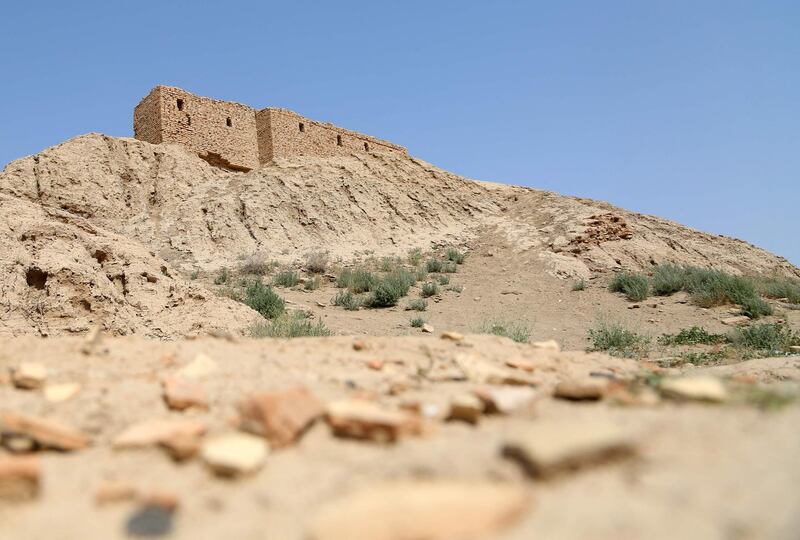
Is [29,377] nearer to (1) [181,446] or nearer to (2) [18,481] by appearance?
(2) [18,481]

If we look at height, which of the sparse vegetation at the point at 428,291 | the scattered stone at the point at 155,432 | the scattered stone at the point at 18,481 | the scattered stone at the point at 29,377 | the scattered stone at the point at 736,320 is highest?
the sparse vegetation at the point at 428,291

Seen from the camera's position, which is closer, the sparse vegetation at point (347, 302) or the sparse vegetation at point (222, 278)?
the sparse vegetation at point (347, 302)

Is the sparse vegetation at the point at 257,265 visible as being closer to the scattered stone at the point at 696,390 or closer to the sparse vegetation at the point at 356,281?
the sparse vegetation at the point at 356,281

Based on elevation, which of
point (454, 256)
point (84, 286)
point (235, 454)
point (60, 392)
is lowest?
point (235, 454)

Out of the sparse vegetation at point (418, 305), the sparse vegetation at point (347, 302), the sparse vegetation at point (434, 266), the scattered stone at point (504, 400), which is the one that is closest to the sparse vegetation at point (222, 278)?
the sparse vegetation at point (347, 302)

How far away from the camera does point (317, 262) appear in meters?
15.9

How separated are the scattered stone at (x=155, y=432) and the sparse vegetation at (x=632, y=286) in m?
12.6

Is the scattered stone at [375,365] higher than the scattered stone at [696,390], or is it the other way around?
the scattered stone at [375,365]

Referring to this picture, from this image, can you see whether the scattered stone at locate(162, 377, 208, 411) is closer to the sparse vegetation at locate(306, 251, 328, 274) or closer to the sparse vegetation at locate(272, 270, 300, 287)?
the sparse vegetation at locate(272, 270, 300, 287)

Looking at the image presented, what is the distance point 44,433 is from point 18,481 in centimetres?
32

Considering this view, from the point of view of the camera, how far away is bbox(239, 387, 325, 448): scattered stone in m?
2.02

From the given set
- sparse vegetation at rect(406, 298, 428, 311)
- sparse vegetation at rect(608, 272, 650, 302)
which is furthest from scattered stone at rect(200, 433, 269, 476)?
sparse vegetation at rect(608, 272, 650, 302)

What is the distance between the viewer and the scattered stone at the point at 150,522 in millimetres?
1557

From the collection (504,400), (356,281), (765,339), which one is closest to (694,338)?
(765,339)
